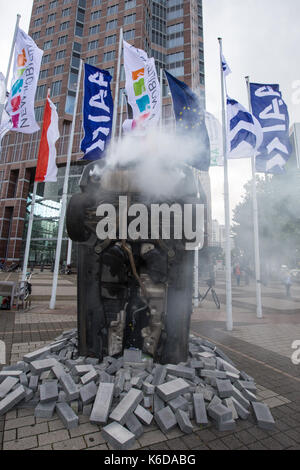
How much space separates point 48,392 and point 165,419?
52.4 inches

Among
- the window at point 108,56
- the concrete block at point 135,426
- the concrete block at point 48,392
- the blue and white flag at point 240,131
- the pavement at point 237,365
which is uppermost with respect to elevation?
the window at point 108,56

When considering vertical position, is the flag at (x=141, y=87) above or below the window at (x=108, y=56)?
below

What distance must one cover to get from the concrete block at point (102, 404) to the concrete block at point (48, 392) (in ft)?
1.63

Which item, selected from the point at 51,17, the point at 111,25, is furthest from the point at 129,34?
the point at 51,17

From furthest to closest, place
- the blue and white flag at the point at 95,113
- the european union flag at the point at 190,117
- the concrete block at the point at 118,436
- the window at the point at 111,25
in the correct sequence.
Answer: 1. the window at the point at 111,25
2. the blue and white flag at the point at 95,113
3. the european union flag at the point at 190,117
4. the concrete block at the point at 118,436

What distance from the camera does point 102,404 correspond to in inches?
99.7

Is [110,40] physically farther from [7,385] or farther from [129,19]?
[7,385]

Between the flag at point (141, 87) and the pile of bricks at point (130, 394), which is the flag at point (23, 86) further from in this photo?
the pile of bricks at point (130, 394)

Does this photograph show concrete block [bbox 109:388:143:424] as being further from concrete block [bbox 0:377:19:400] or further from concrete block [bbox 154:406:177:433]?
concrete block [bbox 0:377:19:400]

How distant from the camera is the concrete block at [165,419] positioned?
93.6 inches

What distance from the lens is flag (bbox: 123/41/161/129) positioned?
8023 millimetres

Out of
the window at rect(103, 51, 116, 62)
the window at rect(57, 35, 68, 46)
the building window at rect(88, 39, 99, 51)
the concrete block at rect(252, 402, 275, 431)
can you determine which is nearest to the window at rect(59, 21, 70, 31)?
A: the window at rect(57, 35, 68, 46)

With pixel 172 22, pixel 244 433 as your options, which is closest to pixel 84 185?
pixel 244 433

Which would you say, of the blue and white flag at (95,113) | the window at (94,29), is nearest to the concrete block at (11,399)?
the blue and white flag at (95,113)
